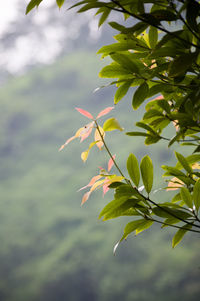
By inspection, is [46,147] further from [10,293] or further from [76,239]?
[10,293]

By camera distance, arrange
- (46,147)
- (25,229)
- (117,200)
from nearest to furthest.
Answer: (117,200) → (25,229) → (46,147)

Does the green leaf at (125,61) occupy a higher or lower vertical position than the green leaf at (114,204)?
higher

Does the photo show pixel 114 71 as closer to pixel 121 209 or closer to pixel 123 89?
pixel 123 89

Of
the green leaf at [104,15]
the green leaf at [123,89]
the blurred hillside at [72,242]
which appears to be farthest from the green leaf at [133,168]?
the blurred hillside at [72,242]

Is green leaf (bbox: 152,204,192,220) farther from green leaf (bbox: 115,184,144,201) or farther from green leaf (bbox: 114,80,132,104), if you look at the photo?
green leaf (bbox: 114,80,132,104)

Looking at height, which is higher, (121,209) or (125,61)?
(125,61)

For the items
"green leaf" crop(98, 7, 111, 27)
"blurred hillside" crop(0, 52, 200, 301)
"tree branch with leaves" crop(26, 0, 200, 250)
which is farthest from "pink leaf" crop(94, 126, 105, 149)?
"blurred hillside" crop(0, 52, 200, 301)

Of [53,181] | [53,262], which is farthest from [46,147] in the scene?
[53,262]

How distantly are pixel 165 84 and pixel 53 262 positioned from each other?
40.0 ft

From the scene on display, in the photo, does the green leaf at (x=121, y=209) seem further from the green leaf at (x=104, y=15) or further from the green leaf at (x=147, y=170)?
the green leaf at (x=104, y=15)

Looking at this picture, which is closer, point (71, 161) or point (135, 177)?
point (135, 177)

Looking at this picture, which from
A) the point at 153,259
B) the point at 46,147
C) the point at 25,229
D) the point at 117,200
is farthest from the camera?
the point at 46,147


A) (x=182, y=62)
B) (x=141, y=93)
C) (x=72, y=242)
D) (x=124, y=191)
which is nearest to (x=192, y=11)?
(x=182, y=62)

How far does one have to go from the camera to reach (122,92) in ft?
1.82
